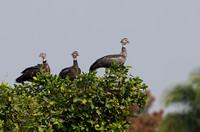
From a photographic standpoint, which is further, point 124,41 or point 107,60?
point 124,41

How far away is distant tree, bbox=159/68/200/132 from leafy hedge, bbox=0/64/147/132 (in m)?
29.2

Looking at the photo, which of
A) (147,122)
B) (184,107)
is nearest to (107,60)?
(184,107)

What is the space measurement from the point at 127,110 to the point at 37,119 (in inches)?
113

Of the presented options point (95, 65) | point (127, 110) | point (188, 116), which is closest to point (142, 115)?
point (188, 116)

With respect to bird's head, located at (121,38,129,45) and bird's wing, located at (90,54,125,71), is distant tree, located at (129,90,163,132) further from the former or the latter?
bird's wing, located at (90,54,125,71)

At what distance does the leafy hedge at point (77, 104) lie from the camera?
510 inches

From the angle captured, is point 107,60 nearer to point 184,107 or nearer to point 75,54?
point 75,54

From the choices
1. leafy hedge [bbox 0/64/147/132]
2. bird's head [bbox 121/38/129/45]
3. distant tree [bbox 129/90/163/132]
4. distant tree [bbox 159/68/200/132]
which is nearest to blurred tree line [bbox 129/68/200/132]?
distant tree [bbox 159/68/200/132]

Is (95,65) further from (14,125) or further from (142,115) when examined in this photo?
(142,115)

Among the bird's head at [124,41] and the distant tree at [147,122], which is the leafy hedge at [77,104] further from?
the distant tree at [147,122]

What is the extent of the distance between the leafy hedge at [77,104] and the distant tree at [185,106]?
2920 cm

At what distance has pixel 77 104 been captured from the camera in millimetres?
13172

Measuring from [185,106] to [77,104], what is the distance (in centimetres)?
3289

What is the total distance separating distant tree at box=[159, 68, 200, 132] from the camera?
138ft
